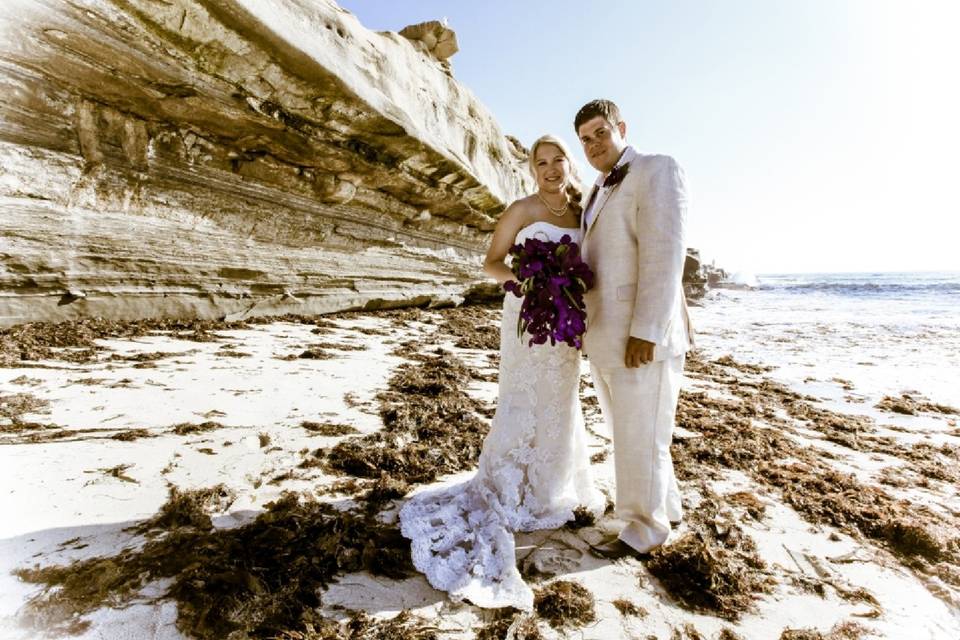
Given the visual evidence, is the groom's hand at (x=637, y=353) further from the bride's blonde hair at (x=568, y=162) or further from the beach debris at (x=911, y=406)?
the beach debris at (x=911, y=406)

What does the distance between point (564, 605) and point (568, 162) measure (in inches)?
113

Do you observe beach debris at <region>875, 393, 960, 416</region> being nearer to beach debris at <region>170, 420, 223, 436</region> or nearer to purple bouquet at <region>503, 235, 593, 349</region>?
purple bouquet at <region>503, 235, 593, 349</region>

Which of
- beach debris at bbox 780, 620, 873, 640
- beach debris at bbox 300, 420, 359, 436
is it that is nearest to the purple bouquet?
beach debris at bbox 780, 620, 873, 640

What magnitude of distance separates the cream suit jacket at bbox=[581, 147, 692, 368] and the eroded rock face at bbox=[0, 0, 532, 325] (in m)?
7.50

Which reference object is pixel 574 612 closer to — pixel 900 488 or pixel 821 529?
pixel 821 529

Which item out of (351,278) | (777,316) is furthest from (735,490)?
(777,316)

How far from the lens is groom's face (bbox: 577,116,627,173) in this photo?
9.68ft

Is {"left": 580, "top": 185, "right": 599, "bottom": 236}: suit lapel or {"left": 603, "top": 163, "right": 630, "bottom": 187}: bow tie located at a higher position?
{"left": 603, "top": 163, "right": 630, "bottom": 187}: bow tie

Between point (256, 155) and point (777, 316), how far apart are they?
2288 cm

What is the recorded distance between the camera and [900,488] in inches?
153

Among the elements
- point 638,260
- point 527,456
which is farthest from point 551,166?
point 527,456

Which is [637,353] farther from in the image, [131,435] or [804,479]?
[131,435]

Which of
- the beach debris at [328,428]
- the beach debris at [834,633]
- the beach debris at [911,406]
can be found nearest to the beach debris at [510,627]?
the beach debris at [834,633]

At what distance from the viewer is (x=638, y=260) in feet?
9.19
